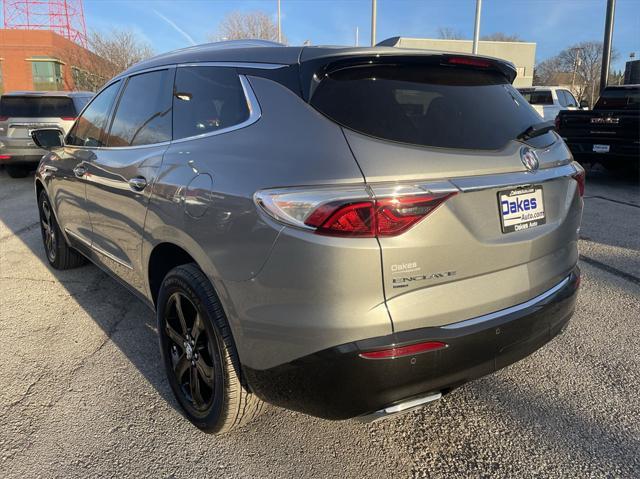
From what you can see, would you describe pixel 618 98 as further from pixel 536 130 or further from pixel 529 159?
pixel 529 159

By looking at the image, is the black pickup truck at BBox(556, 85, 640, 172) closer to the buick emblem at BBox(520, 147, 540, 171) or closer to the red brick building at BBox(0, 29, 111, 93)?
the buick emblem at BBox(520, 147, 540, 171)

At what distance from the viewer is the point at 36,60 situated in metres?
38.9

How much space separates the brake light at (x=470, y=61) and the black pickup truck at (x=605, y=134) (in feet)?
25.8

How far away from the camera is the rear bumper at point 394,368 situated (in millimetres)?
1772

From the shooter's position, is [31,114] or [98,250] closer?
[98,250]

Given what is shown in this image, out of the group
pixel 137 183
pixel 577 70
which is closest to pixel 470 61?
pixel 137 183

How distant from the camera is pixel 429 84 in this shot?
214 cm

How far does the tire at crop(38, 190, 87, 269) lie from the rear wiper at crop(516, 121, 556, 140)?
395 centimetres

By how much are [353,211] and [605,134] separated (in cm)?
910

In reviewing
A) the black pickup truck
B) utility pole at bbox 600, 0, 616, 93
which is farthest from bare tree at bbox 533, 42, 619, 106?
the black pickup truck

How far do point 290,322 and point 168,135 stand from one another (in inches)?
53.3

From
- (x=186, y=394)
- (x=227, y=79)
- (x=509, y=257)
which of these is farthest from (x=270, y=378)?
(x=227, y=79)

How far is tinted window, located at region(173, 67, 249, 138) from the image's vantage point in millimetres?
2252

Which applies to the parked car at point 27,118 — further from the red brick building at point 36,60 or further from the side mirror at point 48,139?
the red brick building at point 36,60
